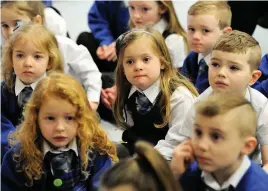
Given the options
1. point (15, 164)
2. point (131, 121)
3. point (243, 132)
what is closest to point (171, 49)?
point (131, 121)

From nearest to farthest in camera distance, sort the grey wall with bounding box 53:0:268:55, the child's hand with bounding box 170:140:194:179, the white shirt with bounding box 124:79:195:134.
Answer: the child's hand with bounding box 170:140:194:179 → the white shirt with bounding box 124:79:195:134 → the grey wall with bounding box 53:0:268:55

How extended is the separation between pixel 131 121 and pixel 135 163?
0.66 meters

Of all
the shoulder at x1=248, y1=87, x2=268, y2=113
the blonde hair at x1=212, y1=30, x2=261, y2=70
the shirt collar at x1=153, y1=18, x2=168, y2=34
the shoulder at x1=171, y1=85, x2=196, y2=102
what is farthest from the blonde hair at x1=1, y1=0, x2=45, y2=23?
the shoulder at x1=248, y1=87, x2=268, y2=113

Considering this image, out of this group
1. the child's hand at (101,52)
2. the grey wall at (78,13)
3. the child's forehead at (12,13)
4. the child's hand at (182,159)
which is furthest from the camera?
the grey wall at (78,13)

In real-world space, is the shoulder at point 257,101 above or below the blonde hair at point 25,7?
below

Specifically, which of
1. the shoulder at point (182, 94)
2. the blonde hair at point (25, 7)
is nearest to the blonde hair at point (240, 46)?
the shoulder at point (182, 94)

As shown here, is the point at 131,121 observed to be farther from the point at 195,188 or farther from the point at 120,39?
the point at 195,188

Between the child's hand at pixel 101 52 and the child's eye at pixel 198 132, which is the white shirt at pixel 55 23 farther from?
the child's eye at pixel 198 132

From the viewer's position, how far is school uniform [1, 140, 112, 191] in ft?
4.79

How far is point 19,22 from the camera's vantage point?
6.79 ft

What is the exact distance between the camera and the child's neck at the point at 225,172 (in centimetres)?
115

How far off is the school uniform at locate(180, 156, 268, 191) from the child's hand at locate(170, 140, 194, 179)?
18 millimetres

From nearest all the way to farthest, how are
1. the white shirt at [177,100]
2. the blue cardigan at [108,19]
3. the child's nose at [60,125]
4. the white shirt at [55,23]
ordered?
the child's nose at [60,125] → the white shirt at [177,100] → the white shirt at [55,23] → the blue cardigan at [108,19]

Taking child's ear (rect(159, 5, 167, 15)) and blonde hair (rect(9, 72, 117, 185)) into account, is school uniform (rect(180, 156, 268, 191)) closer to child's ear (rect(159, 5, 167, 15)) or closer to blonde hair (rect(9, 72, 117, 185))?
blonde hair (rect(9, 72, 117, 185))
